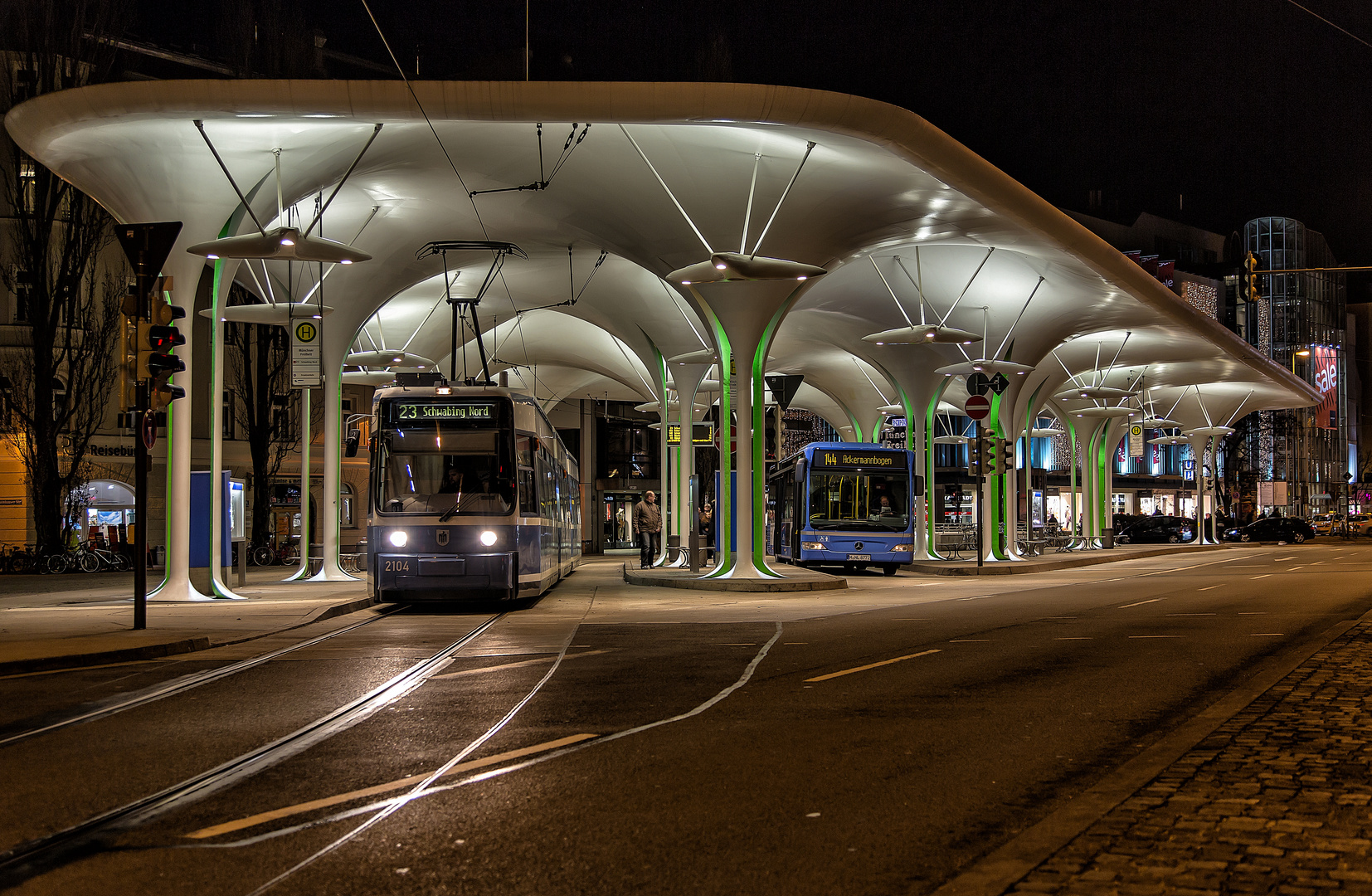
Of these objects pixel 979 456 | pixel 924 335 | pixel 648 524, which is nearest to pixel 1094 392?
pixel 979 456

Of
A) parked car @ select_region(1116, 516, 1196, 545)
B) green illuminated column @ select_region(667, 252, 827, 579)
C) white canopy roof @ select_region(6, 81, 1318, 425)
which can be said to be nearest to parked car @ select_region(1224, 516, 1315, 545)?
parked car @ select_region(1116, 516, 1196, 545)

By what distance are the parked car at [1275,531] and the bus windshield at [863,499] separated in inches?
1528

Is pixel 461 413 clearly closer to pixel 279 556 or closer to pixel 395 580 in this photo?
pixel 395 580

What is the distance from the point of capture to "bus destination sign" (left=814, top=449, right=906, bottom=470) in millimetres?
33125

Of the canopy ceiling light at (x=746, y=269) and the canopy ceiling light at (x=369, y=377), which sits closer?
the canopy ceiling light at (x=746, y=269)

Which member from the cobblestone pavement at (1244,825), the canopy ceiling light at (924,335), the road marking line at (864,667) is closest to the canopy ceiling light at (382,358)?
the canopy ceiling light at (924,335)

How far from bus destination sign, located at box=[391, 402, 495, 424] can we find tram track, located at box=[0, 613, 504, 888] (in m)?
8.39

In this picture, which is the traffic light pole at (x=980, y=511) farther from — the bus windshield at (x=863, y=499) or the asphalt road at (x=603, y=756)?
the asphalt road at (x=603, y=756)

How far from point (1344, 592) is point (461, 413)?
14880 millimetres

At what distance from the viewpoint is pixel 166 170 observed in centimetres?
2005

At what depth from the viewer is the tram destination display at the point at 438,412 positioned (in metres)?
18.3

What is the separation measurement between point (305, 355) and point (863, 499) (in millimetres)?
14499

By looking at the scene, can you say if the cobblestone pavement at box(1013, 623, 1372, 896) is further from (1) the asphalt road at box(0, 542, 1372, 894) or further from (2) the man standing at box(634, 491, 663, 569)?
(2) the man standing at box(634, 491, 663, 569)

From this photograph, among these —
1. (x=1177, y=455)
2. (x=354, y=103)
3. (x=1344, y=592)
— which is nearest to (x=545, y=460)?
(x=354, y=103)
